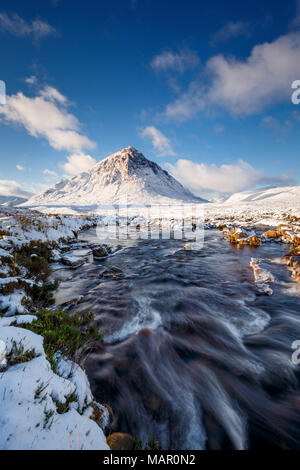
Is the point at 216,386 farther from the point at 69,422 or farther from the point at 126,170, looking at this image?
the point at 126,170

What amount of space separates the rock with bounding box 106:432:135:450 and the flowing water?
0.61m

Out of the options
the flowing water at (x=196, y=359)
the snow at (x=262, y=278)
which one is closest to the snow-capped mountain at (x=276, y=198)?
the snow at (x=262, y=278)

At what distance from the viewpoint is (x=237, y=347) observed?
191 inches

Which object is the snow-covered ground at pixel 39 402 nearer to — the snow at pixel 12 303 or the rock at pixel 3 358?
the rock at pixel 3 358

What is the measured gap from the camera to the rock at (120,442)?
88.0 inches

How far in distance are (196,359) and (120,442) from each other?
2.71m

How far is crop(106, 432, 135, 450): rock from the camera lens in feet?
7.33

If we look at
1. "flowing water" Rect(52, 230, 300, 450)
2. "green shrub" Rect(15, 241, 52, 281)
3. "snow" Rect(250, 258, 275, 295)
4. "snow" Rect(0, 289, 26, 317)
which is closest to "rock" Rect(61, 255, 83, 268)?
"green shrub" Rect(15, 241, 52, 281)

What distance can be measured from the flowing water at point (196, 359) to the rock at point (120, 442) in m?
0.61

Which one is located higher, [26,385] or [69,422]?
[26,385]
